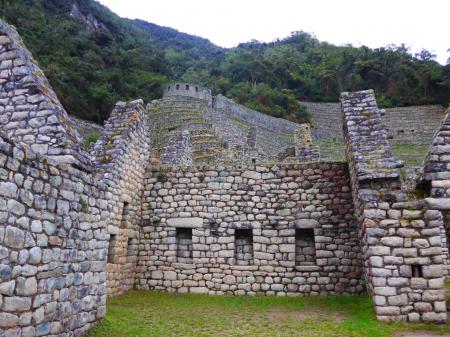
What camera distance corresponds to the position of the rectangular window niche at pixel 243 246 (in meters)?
10.3

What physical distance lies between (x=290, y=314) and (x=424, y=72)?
188 ft

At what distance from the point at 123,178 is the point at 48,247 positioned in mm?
4823

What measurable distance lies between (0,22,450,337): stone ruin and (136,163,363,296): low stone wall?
0.09 ft

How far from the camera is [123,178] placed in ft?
32.3

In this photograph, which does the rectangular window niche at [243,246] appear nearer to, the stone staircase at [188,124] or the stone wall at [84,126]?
the stone staircase at [188,124]

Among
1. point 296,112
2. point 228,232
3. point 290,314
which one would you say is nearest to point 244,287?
point 228,232

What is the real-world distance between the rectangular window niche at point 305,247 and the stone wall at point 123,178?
4.18m

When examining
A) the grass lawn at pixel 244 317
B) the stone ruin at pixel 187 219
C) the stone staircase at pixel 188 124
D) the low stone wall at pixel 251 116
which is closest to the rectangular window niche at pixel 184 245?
the stone ruin at pixel 187 219

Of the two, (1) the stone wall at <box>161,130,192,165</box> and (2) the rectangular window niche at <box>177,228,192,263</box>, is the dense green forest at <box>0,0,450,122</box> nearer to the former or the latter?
(1) the stone wall at <box>161,130,192,165</box>

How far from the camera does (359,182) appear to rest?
25.7 feet

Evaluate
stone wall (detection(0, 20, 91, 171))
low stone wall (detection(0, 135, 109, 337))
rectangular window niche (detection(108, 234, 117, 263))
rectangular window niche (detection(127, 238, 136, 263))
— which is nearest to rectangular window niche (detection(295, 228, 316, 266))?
rectangular window niche (detection(127, 238, 136, 263))

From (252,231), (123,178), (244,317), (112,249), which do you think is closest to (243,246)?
(252,231)

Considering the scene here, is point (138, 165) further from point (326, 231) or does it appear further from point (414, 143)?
point (414, 143)

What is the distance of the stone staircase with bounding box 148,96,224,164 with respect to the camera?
26.8 m
